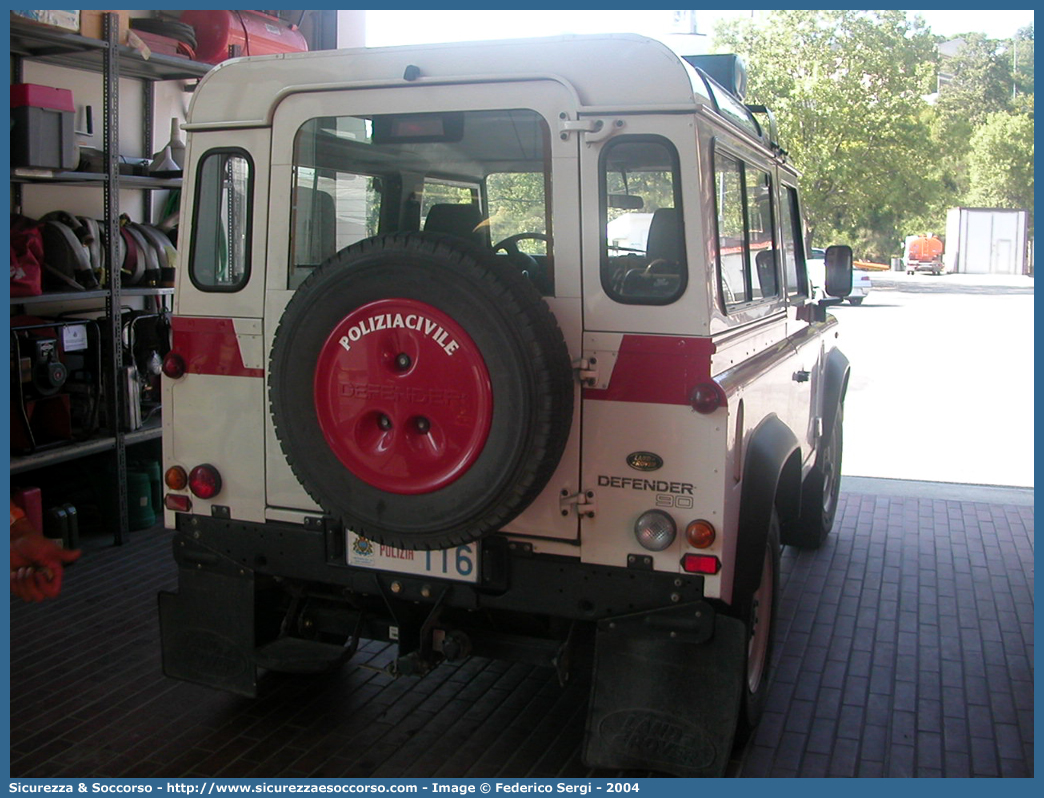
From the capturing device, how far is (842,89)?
96.4 feet

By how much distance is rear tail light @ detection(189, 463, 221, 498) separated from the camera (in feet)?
13.1

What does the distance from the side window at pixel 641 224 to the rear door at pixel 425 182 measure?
0.12 metres

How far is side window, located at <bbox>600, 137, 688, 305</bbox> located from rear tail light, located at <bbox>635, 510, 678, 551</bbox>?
0.69m

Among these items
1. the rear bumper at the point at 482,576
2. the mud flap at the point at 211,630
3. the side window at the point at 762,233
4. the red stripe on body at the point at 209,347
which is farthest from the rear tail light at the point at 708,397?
the mud flap at the point at 211,630

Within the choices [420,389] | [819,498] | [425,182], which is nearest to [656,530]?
[420,389]

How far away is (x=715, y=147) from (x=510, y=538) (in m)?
1.50

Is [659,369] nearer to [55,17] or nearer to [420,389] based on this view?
[420,389]

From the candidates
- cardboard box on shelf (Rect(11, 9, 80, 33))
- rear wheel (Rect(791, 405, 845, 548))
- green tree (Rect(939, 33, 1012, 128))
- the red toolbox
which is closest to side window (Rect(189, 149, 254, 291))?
cardboard box on shelf (Rect(11, 9, 80, 33))

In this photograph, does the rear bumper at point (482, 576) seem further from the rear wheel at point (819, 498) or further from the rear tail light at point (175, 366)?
the rear wheel at point (819, 498)

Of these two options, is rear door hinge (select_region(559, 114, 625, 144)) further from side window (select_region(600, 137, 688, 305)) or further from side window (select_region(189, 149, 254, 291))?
side window (select_region(189, 149, 254, 291))

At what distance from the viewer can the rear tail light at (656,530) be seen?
344cm

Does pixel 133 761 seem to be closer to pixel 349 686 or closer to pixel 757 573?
pixel 349 686

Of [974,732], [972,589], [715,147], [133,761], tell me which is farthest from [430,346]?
[972,589]

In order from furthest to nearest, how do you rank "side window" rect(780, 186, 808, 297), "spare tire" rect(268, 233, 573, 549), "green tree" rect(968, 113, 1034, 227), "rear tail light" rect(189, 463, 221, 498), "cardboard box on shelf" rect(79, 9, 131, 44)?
"green tree" rect(968, 113, 1034, 227) < "cardboard box on shelf" rect(79, 9, 131, 44) < "side window" rect(780, 186, 808, 297) < "rear tail light" rect(189, 463, 221, 498) < "spare tire" rect(268, 233, 573, 549)
